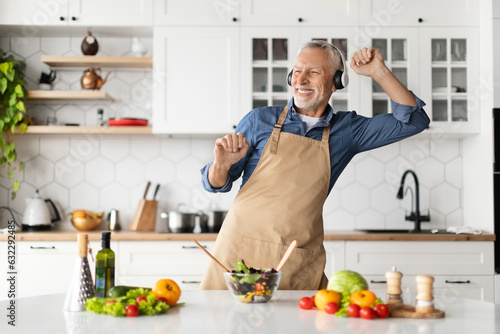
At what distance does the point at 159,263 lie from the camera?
3.44 metres

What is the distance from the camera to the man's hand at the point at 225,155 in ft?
6.01

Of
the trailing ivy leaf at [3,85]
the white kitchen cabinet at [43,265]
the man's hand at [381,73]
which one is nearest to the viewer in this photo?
the man's hand at [381,73]

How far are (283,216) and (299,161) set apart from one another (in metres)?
0.22

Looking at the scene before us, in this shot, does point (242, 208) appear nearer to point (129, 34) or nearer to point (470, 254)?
point (470, 254)

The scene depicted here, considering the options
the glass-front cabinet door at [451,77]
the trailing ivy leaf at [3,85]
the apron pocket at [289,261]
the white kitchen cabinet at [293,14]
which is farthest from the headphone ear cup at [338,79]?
the trailing ivy leaf at [3,85]

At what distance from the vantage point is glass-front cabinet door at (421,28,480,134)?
3752 mm

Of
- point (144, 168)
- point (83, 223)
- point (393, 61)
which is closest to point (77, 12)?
point (144, 168)

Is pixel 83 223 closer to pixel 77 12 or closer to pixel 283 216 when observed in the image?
pixel 77 12

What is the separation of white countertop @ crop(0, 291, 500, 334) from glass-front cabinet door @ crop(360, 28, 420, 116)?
7.62 ft

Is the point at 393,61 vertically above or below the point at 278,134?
above

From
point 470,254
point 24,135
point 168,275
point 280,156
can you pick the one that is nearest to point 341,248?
point 470,254

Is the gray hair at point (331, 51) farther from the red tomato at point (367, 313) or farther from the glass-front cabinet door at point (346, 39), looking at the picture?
the glass-front cabinet door at point (346, 39)

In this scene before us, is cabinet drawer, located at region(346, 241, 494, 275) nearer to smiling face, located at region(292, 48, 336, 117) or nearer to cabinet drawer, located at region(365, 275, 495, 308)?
cabinet drawer, located at region(365, 275, 495, 308)

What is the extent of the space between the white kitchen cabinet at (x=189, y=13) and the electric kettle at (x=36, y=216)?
1.42 m
